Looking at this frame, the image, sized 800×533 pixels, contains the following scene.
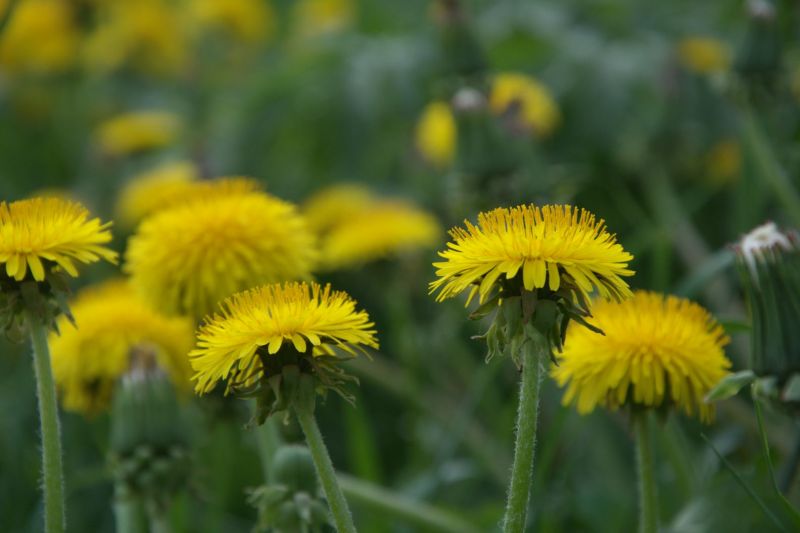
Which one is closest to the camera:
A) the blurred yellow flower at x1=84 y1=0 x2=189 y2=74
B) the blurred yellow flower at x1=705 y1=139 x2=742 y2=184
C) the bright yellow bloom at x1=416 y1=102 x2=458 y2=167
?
the bright yellow bloom at x1=416 y1=102 x2=458 y2=167

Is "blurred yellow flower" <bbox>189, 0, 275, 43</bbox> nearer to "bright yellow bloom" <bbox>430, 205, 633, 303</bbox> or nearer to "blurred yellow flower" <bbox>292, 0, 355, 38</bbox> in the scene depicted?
"blurred yellow flower" <bbox>292, 0, 355, 38</bbox>

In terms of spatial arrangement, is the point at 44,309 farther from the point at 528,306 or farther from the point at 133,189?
the point at 133,189

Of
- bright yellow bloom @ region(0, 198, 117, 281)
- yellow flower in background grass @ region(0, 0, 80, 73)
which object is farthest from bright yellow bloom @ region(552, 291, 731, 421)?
yellow flower in background grass @ region(0, 0, 80, 73)

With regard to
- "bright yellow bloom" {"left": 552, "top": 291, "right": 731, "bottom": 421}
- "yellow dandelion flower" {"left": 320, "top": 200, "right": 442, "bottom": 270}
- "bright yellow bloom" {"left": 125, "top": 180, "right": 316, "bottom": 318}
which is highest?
"yellow dandelion flower" {"left": 320, "top": 200, "right": 442, "bottom": 270}

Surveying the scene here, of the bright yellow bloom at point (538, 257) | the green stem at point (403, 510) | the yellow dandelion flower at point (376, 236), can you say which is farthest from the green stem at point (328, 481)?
the yellow dandelion flower at point (376, 236)

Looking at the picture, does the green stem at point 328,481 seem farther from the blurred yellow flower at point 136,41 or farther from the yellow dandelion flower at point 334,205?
the blurred yellow flower at point 136,41

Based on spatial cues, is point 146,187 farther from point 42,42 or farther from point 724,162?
point 724,162

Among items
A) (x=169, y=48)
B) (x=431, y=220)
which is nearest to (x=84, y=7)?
(x=169, y=48)
